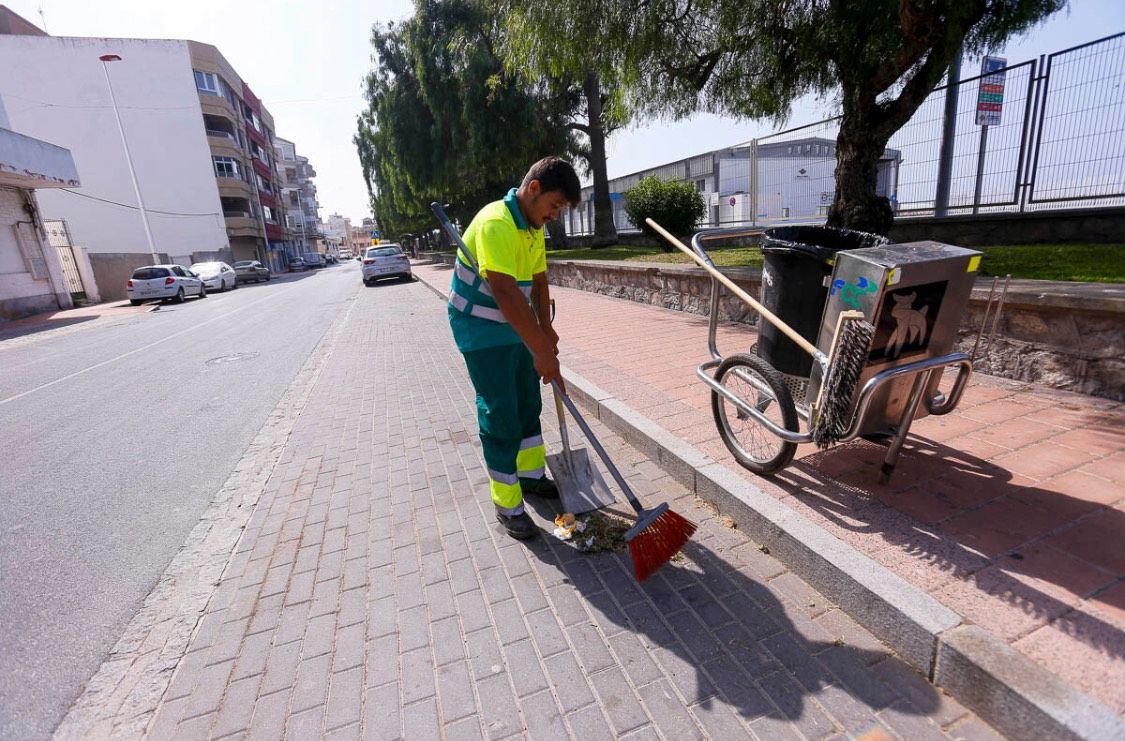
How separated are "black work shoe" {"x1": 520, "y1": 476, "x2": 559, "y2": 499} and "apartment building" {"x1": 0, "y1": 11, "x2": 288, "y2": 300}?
33203 millimetres

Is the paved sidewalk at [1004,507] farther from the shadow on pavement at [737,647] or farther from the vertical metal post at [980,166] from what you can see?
the vertical metal post at [980,166]

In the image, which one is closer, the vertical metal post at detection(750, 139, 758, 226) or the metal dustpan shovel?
the metal dustpan shovel

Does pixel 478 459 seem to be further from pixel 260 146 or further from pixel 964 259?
pixel 260 146

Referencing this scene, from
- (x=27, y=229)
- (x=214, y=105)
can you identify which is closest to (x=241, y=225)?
(x=214, y=105)

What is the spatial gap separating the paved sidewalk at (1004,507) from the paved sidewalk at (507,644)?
0.36m

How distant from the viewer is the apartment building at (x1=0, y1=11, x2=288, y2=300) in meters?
32.4

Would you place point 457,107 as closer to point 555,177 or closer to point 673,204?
point 673,204

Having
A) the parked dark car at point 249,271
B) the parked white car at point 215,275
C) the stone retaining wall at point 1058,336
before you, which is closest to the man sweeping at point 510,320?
the stone retaining wall at point 1058,336

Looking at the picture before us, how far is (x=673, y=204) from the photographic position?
40.3 ft


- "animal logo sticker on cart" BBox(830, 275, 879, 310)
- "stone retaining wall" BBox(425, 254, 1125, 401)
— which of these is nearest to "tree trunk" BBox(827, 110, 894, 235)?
"stone retaining wall" BBox(425, 254, 1125, 401)

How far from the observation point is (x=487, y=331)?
9.02 ft

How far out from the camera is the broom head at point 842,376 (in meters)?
2.29

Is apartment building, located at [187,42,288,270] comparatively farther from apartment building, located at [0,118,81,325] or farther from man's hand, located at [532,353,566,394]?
man's hand, located at [532,353,566,394]

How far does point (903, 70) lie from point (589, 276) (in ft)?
21.8
